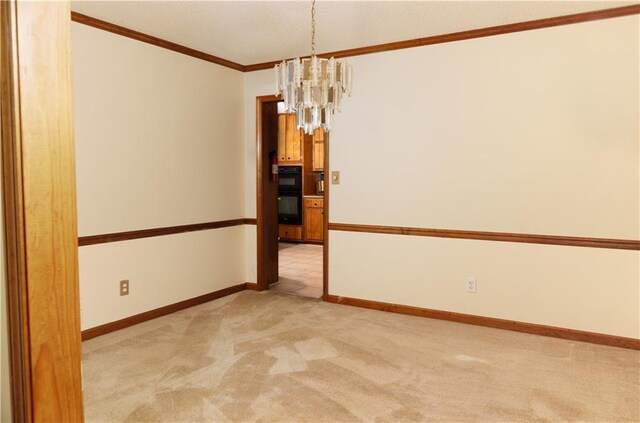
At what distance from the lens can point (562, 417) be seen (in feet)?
7.70

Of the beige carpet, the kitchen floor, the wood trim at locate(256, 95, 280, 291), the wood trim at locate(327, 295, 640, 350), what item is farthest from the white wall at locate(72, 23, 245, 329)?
the wood trim at locate(327, 295, 640, 350)

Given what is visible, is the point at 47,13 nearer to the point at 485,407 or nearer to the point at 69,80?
the point at 69,80

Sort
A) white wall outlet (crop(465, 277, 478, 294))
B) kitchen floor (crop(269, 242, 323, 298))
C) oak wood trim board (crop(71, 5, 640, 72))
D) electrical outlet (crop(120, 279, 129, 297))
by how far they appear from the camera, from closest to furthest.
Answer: oak wood trim board (crop(71, 5, 640, 72))
electrical outlet (crop(120, 279, 129, 297))
white wall outlet (crop(465, 277, 478, 294))
kitchen floor (crop(269, 242, 323, 298))

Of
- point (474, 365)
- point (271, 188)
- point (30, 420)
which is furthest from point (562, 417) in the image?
point (271, 188)

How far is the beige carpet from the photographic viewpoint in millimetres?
2402

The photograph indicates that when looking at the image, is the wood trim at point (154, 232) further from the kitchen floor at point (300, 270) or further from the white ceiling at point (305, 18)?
the white ceiling at point (305, 18)

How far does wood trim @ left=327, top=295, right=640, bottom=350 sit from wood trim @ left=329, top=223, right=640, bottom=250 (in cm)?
64

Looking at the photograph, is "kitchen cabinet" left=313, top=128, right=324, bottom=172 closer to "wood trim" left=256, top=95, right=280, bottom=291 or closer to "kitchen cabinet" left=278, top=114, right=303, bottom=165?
"kitchen cabinet" left=278, top=114, right=303, bottom=165

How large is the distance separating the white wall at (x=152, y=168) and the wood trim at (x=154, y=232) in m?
0.04

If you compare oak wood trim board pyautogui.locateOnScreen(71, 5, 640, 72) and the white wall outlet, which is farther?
the white wall outlet

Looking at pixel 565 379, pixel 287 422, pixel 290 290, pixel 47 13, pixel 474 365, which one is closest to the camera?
pixel 47 13

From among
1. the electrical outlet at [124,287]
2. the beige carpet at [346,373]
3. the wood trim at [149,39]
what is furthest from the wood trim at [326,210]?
the electrical outlet at [124,287]

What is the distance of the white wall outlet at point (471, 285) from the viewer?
3.83m

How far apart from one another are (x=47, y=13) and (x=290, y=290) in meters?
4.36
